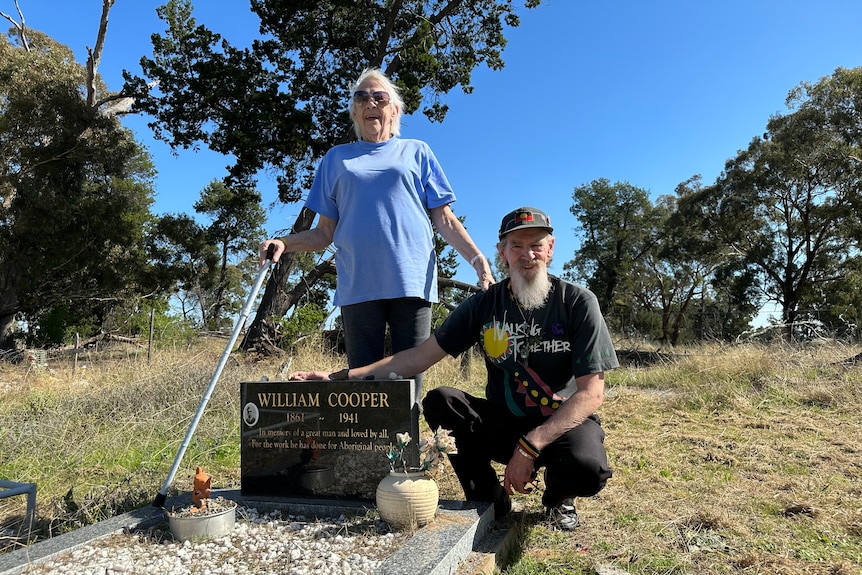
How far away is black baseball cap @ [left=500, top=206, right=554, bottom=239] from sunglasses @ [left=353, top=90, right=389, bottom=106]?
89cm

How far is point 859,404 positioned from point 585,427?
4.74m

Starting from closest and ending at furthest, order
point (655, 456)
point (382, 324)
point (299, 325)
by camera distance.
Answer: point (382, 324)
point (655, 456)
point (299, 325)

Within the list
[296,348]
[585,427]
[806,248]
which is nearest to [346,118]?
[296,348]

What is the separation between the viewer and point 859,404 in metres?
5.66

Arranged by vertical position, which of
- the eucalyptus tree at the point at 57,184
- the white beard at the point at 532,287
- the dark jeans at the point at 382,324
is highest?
the eucalyptus tree at the point at 57,184

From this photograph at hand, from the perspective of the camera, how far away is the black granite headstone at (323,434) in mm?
2609

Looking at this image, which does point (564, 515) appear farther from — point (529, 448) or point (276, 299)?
point (276, 299)

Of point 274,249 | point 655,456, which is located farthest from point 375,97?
point 655,456

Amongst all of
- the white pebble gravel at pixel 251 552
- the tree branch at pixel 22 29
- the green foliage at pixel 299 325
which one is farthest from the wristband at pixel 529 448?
the tree branch at pixel 22 29

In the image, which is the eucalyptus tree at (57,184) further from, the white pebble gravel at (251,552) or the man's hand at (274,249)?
the white pebble gravel at (251,552)

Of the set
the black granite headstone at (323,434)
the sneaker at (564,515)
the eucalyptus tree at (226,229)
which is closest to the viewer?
the black granite headstone at (323,434)

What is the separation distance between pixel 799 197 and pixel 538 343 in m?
24.5

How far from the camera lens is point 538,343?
8.73 ft

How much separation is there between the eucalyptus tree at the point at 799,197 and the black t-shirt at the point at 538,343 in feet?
66.7
